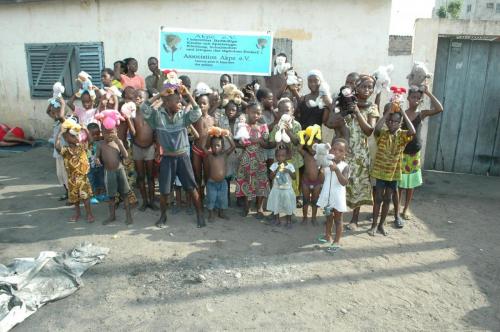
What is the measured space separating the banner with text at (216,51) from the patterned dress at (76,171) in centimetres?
204

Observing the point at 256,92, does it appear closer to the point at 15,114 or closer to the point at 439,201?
the point at 439,201

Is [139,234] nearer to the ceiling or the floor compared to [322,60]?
nearer to the floor

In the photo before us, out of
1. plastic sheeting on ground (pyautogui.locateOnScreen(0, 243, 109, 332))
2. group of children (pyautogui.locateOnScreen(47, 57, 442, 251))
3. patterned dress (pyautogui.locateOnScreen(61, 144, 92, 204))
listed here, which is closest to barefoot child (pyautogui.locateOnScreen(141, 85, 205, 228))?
group of children (pyautogui.locateOnScreen(47, 57, 442, 251))

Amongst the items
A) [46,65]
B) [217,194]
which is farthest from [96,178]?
[46,65]

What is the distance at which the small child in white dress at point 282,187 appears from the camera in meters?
4.78

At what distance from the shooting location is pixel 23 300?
3.28 m

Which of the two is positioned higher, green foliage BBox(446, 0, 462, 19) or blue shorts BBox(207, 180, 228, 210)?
green foliage BBox(446, 0, 462, 19)

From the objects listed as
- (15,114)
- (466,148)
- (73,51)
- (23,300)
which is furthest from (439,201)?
(15,114)

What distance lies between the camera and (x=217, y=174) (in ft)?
16.1

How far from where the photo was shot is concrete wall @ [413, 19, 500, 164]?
6371 mm

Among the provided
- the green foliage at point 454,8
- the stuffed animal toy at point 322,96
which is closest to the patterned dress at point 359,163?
the stuffed animal toy at point 322,96

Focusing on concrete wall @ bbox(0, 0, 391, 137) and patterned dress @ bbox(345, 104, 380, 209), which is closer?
patterned dress @ bbox(345, 104, 380, 209)

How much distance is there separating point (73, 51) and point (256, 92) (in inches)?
199

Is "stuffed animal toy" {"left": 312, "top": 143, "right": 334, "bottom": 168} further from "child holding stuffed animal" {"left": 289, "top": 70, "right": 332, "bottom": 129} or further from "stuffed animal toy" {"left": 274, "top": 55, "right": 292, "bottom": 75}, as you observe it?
"stuffed animal toy" {"left": 274, "top": 55, "right": 292, "bottom": 75}
